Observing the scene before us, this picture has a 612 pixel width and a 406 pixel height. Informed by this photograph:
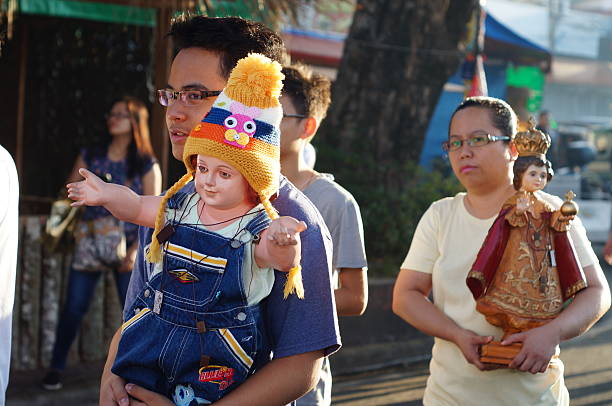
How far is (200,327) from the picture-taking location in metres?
2.11

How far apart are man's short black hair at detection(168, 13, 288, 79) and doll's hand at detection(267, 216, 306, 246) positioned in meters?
A: 0.72

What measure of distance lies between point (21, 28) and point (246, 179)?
9.90 meters

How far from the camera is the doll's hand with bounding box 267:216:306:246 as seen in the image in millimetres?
1911

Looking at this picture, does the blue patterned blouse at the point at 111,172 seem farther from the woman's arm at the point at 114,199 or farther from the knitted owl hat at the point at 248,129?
the knitted owl hat at the point at 248,129

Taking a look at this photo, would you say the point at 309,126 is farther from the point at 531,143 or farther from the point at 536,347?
the point at 536,347

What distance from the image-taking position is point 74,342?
6816mm

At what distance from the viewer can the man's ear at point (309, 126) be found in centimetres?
377

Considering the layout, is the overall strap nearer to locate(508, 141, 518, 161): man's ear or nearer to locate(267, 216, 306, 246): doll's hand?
locate(267, 216, 306, 246): doll's hand

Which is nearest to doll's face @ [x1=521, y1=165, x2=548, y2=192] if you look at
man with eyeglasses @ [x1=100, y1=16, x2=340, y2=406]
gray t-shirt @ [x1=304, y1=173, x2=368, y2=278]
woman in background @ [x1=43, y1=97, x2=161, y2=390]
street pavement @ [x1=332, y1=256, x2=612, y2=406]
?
gray t-shirt @ [x1=304, y1=173, x2=368, y2=278]

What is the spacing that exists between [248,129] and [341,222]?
1.46 meters

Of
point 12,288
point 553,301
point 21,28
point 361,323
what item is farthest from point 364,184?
point 12,288

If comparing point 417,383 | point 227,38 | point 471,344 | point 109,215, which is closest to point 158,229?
point 227,38

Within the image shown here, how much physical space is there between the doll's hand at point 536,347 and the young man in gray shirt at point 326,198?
62 centimetres

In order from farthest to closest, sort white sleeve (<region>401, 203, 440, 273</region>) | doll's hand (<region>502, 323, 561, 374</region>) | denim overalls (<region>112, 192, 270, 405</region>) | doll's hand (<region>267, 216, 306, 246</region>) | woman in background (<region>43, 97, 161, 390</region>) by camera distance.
→ woman in background (<region>43, 97, 161, 390</region>) → white sleeve (<region>401, 203, 440, 273</region>) → doll's hand (<region>502, 323, 561, 374</region>) → denim overalls (<region>112, 192, 270, 405</region>) → doll's hand (<region>267, 216, 306, 246</region>)
